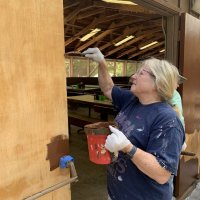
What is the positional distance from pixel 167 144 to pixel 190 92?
163 cm

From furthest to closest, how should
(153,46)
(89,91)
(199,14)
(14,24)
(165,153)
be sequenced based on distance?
(153,46)
(89,91)
(199,14)
(165,153)
(14,24)

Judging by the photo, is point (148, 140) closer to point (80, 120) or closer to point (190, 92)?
point (190, 92)

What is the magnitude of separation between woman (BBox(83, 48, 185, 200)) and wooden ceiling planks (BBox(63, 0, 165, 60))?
2.71 m

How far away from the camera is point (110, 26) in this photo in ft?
28.6

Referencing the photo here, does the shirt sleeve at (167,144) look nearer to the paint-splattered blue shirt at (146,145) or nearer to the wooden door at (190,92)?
the paint-splattered blue shirt at (146,145)

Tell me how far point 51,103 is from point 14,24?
0.40 metres

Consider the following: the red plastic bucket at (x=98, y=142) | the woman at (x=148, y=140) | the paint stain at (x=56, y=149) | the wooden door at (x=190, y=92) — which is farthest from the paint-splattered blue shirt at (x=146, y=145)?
the wooden door at (x=190, y=92)

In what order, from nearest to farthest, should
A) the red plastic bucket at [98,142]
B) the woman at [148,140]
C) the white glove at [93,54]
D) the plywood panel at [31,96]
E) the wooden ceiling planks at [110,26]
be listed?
the plywood panel at [31,96] → the woman at [148,140] → the red plastic bucket at [98,142] → the white glove at [93,54] → the wooden ceiling planks at [110,26]

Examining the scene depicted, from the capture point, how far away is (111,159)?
1299mm

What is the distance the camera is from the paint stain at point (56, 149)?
1275 millimetres

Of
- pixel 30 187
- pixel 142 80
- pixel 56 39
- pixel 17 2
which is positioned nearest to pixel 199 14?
pixel 142 80

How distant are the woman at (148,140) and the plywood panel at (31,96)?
32cm

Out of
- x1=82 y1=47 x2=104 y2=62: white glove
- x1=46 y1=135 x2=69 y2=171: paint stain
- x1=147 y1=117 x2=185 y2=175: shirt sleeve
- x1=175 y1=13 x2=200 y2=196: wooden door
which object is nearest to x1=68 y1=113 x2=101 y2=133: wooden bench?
x1=175 y1=13 x2=200 y2=196: wooden door

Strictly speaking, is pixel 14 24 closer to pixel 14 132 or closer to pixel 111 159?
pixel 14 132
